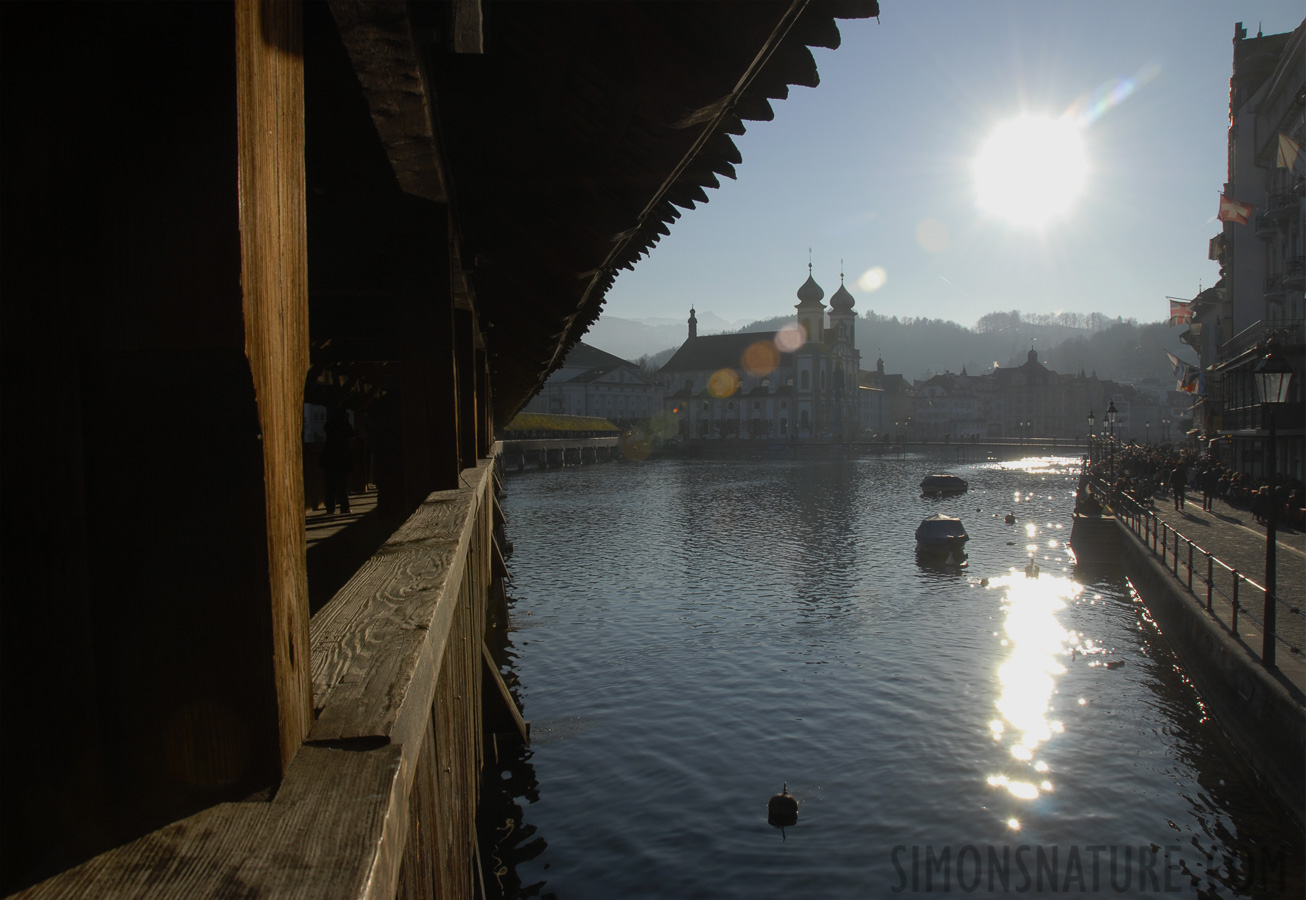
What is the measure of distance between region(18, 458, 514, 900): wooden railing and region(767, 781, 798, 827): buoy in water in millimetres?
8607

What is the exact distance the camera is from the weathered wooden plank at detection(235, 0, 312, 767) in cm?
147

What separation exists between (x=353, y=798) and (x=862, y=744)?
13.9m

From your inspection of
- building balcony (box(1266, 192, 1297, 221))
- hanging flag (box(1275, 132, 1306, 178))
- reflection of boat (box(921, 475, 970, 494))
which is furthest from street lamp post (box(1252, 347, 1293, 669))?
reflection of boat (box(921, 475, 970, 494))

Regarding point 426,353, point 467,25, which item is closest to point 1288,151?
point 426,353

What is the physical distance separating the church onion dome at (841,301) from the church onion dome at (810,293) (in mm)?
2742

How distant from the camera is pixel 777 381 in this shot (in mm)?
134125

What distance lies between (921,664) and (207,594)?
18.5 m

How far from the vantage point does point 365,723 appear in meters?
1.97

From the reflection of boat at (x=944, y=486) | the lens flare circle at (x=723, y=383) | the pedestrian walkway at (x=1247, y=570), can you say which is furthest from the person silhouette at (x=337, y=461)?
the lens flare circle at (x=723, y=383)

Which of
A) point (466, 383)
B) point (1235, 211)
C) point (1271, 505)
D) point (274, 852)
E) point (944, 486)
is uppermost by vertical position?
point (1235, 211)

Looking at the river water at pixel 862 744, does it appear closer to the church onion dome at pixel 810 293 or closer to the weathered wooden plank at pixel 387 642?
the weathered wooden plank at pixel 387 642

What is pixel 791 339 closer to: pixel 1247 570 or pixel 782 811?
pixel 1247 570

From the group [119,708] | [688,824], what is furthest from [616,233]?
[688,824]

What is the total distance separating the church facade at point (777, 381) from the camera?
426 ft
